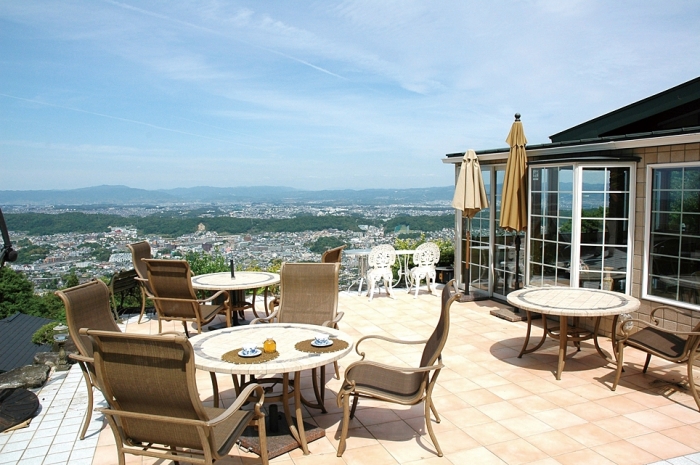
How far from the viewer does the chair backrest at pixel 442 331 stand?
3.09m

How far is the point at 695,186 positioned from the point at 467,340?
2.88m

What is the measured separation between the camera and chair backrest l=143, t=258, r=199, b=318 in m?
5.34

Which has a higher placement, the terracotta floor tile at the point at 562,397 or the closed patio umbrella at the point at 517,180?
the closed patio umbrella at the point at 517,180

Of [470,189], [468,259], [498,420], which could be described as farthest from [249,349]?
[468,259]

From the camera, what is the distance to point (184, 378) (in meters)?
2.16

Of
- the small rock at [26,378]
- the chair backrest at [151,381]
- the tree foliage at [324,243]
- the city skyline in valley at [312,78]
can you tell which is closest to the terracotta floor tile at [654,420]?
the chair backrest at [151,381]

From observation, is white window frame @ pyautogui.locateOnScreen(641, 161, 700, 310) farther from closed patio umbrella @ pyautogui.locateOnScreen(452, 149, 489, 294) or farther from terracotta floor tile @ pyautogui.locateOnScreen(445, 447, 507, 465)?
terracotta floor tile @ pyautogui.locateOnScreen(445, 447, 507, 465)

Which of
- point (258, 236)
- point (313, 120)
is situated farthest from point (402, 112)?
point (258, 236)

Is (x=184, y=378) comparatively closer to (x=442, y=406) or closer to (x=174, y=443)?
(x=174, y=443)

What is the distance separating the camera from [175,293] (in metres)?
5.48

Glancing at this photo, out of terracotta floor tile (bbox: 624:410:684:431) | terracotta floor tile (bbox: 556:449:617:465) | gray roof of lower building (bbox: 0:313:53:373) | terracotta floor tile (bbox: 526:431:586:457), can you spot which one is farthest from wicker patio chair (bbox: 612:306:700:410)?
gray roof of lower building (bbox: 0:313:53:373)

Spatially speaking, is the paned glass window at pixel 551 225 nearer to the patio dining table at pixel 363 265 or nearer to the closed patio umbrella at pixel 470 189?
the closed patio umbrella at pixel 470 189

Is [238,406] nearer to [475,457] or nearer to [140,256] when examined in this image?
[475,457]

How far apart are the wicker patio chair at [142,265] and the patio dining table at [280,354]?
3.33 meters
